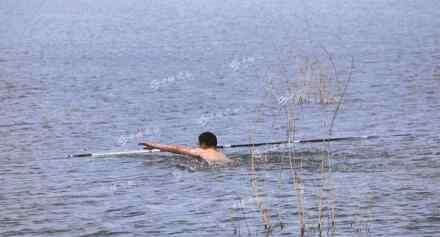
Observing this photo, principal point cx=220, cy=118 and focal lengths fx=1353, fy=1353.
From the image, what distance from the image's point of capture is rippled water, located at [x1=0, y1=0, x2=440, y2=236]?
67.9ft

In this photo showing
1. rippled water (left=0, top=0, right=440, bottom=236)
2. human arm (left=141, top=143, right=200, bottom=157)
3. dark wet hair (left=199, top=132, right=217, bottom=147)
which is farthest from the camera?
human arm (left=141, top=143, right=200, bottom=157)

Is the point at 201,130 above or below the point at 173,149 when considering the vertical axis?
above

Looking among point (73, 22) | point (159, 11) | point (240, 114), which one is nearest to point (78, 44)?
point (73, 22)

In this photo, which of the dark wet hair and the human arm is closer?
the dark wet hair

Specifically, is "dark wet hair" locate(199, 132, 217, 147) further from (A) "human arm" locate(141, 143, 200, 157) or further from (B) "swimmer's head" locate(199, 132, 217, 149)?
(A) "human arm" locate(141, 143, 200, 157)

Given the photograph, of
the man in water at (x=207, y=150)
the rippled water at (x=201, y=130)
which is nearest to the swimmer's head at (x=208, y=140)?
the man in water at (x=207, y=150)

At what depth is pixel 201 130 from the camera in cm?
3189

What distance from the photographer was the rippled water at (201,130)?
20688 mm

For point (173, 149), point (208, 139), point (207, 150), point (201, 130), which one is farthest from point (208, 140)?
point (201, 130)

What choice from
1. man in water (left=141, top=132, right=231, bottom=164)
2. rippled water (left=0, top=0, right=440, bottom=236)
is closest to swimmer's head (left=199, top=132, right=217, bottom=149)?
man in water (left=141, top=132, right=231, bottom=164)

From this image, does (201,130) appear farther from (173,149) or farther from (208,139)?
(208,139)

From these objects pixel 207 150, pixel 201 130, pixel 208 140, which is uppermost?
pixel 201 130

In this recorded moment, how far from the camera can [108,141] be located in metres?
30.5

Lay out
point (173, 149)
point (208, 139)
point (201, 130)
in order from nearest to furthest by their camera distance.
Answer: point (208, 139) → point (173, 149) → point (201, 130)
